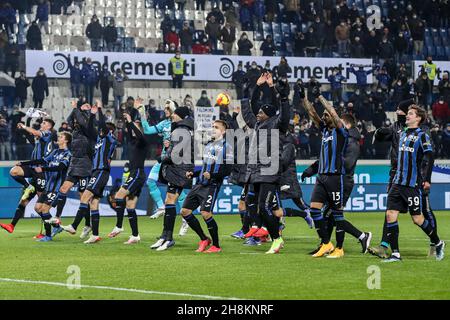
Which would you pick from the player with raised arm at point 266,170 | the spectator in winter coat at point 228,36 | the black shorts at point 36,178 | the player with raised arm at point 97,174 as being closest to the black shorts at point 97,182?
the player with raised arm at point 97,174

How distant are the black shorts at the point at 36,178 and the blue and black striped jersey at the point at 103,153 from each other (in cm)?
188

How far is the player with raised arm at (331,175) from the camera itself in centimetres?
1502

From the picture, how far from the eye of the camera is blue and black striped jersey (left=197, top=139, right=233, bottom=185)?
16203 mm

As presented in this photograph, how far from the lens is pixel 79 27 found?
35344 millimetres

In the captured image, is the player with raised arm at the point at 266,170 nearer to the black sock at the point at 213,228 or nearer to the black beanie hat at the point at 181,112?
the black sock at the point at 213,228

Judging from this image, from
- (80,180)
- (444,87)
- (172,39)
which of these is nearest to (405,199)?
(80,180)

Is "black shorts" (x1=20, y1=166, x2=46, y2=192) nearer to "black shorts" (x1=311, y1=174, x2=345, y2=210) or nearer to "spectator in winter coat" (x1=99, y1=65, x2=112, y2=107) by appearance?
"black shorts" (x1=311, y1=174, x2=345, y2=210)

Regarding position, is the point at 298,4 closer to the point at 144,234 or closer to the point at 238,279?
the point at 144,234

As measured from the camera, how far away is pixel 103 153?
1883cm

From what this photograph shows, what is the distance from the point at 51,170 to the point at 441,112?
1925 centimetres

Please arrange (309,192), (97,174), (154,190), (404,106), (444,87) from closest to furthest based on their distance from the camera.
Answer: (404,106) → (97,174) → (154,190) → (309,192) → (444,87)

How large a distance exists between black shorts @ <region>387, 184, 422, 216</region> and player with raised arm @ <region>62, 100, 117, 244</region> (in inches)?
251

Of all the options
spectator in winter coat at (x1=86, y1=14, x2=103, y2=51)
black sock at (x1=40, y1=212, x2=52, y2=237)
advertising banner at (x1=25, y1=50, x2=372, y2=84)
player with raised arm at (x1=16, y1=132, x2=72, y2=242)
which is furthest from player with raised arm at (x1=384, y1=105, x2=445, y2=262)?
spectator in winter coat at (x1=86, y1=14, x2=103, y2=51)

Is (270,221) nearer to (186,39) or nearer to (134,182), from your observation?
(134,182)
